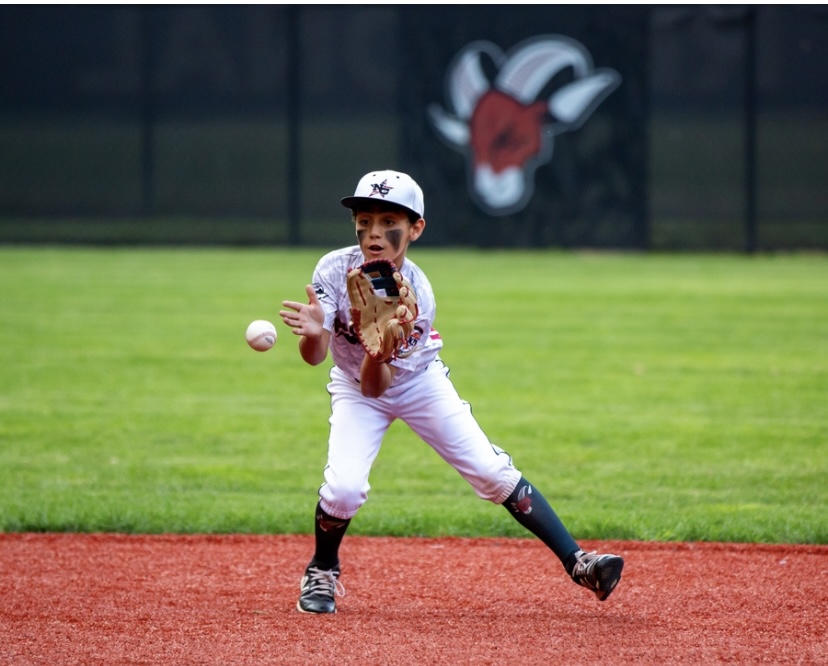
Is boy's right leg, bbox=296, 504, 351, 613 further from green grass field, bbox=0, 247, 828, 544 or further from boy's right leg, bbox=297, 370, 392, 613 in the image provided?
green grass field, bbox=0, 247, 828, 544

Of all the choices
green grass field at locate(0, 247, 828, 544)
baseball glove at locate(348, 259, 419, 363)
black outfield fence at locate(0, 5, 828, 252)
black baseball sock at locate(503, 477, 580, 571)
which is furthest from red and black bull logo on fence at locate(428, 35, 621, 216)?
baseball glove at locate(348, 259, 419, 363)

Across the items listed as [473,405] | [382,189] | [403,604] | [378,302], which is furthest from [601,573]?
[473,405]

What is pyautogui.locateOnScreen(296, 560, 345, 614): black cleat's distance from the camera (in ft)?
13.8

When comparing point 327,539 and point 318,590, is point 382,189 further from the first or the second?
point 318,590

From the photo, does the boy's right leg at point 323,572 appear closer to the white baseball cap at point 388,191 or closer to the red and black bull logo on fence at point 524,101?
the white baseball cap at point 388,191

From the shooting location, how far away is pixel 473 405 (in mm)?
8547

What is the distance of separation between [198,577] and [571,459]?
116 inches

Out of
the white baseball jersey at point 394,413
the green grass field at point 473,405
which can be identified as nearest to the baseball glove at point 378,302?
the white baseball jersey at point 394,413

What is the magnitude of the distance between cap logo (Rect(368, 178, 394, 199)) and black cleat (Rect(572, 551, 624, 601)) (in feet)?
4.67

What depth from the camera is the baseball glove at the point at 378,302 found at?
3.88 metres

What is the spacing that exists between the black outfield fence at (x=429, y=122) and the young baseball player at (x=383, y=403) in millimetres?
14743

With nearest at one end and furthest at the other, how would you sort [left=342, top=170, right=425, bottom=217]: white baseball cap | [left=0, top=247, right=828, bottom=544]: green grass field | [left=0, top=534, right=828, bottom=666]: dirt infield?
[left=0, top=534, right=828, bottom=666]: dirt infield
[left=342, top=170, right=425, bottom=217]: white baseball cap
[left=0, top=247, right=828, bottom=544]: green grass field

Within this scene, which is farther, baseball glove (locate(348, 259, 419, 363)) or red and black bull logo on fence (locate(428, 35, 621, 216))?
red and black bull logo on fence (locate(428, 35, 621, 216))

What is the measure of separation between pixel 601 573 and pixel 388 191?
4.82 ft
